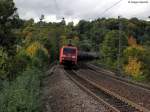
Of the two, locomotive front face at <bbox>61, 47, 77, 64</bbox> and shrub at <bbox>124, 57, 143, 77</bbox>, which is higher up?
locomotive front face at <bbox>61, 47, 77, 64</bbox>

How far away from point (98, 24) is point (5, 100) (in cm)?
12248

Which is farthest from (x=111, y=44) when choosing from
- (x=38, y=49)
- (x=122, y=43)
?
(x=38, y=49)

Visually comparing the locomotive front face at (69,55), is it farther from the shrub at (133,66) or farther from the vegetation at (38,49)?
the shrub at (133,66)

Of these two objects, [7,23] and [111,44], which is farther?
[111,44]

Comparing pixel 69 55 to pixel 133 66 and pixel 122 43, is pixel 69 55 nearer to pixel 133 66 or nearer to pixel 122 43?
pixel 133 66

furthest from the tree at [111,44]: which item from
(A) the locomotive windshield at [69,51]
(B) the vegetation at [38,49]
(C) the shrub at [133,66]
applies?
(A) the locomotive windshield at [69,51]

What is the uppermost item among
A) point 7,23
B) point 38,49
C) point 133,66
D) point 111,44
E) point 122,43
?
point 7,23

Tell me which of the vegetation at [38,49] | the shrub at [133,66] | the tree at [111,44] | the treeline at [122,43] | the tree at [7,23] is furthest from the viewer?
the tree at [111,44]

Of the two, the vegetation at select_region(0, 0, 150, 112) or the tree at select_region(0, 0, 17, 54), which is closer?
the vegetation at select_region(0, 0, 150, 112)

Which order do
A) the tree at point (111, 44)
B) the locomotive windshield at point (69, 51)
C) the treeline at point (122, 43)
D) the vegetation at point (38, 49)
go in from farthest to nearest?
the tree at point (111, 44), the treeline at point (122, 43), the locomotive windshield at point (69, 51), the vegetation at point (38, 49)

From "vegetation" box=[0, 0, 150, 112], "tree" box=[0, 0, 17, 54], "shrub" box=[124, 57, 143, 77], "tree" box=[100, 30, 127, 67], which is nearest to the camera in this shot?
"vegetation" box=[0, 0, 150, 112]

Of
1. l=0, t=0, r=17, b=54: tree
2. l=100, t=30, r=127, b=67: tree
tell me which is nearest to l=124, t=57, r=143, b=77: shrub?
l=100, t=30, r=127, b=67: tree

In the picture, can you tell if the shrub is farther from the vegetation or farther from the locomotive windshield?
the locomotive windshield

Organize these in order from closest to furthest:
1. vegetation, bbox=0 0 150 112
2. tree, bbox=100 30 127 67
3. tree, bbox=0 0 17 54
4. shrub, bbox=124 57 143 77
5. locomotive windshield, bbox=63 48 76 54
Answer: vegetation, bbox=0 0 150 112, tree, bbox=0 0 17 54, locomotive windshield, bbox=63 48 76 54, shrub, bbox=124 57 143 77, tree, bbox=100 30 127 67
